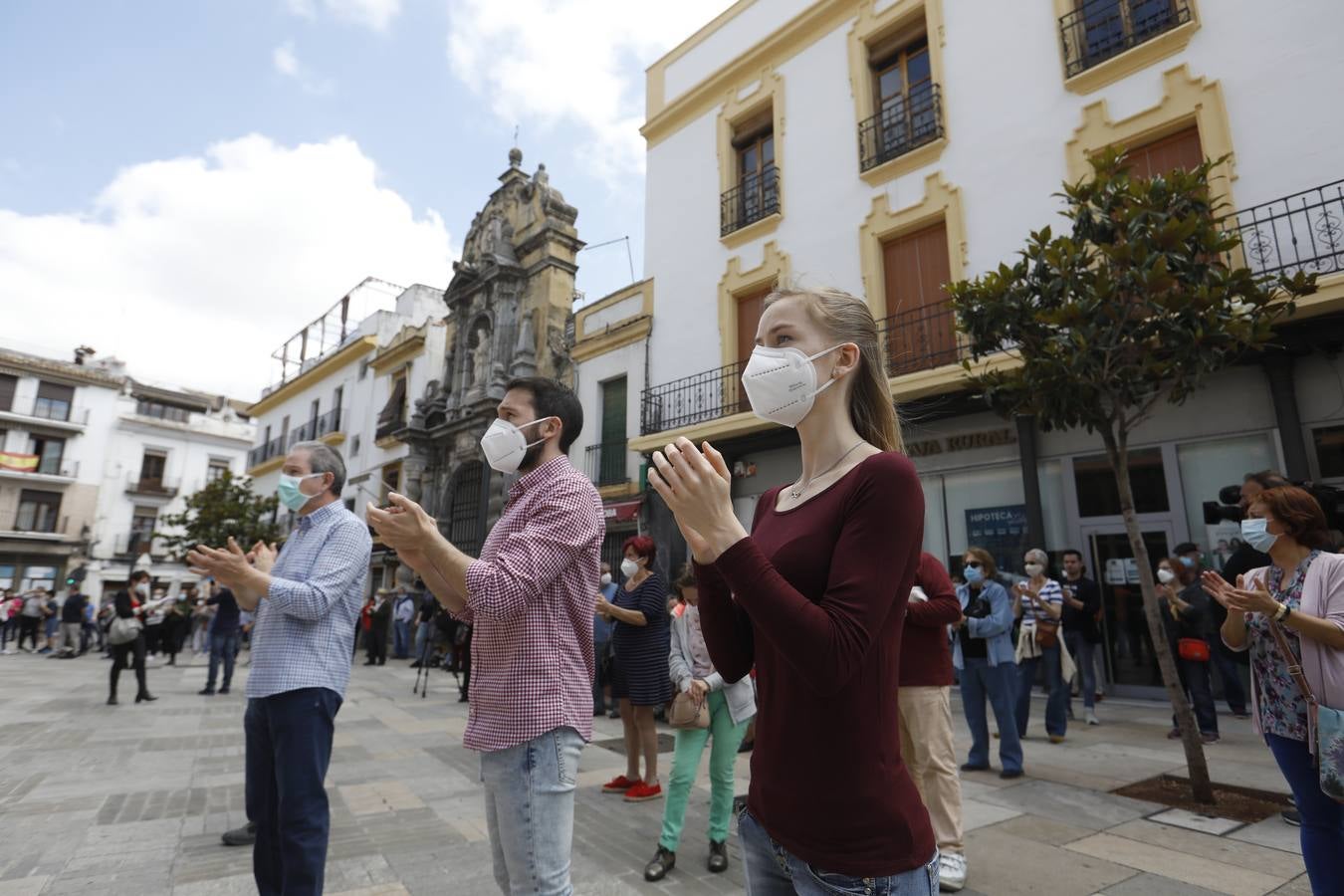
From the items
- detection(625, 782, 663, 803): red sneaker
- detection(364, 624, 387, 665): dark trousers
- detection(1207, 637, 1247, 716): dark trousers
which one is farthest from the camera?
detection(364, 624, 387, 665): dark trousers

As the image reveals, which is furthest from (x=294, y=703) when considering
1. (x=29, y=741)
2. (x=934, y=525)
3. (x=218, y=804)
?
(x=934, y=525)

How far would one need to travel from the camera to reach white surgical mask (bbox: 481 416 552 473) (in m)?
2.40

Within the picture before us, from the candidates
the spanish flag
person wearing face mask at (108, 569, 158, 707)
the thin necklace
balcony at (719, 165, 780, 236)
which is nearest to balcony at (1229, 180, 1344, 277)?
balcony at (719, 165, 780, 236)

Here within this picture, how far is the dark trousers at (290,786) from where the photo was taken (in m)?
2.52

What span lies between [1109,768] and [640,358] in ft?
35.8

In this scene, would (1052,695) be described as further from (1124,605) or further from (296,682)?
(296,682)

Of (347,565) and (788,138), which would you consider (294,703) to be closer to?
(347,565)

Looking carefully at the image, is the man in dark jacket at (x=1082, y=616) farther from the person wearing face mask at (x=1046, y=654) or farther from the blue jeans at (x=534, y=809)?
the blue jeans at (x=534, y=809)

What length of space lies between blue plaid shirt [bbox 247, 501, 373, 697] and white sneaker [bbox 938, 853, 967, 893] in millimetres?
Result: 2960

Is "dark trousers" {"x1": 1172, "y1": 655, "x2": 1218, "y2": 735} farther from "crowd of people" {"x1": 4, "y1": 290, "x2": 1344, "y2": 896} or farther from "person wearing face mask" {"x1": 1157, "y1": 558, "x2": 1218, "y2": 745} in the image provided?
"crowd of people" {"x1": 4, "y1": 290, "x2": 1344, "y2": 896}

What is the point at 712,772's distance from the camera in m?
3.92

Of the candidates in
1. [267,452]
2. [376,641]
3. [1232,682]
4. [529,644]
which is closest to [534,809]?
[529,644]

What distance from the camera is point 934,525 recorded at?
33.6 feet

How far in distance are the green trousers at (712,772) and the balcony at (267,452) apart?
3127 centimetres
